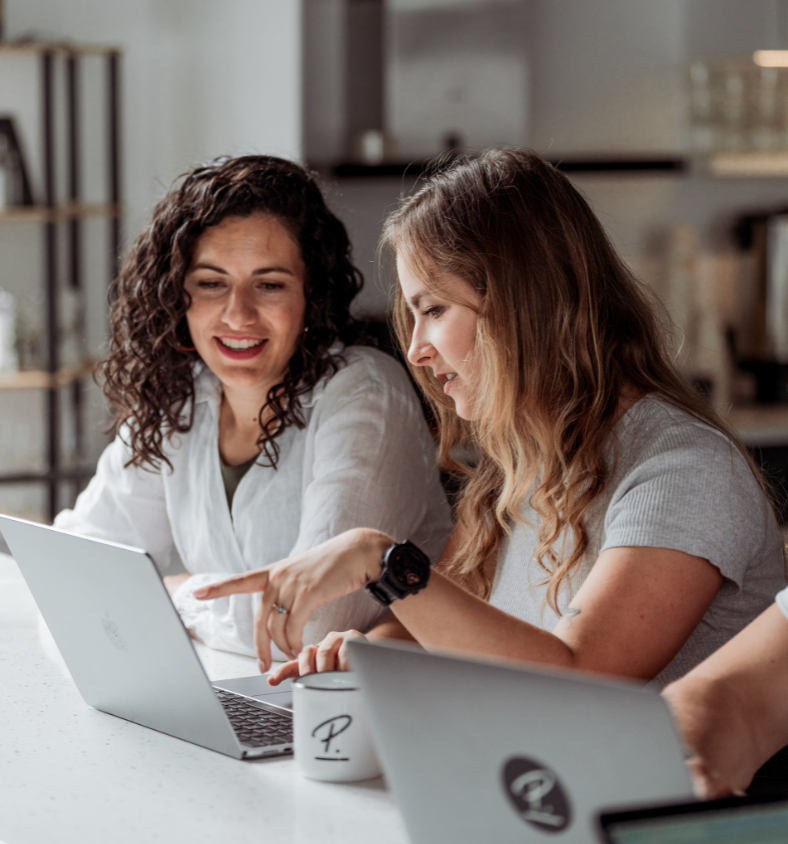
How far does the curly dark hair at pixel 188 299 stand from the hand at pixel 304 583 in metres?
0.53

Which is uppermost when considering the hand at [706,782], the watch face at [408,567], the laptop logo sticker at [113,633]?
the watch face at [408,567]

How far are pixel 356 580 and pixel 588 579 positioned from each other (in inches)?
9.3

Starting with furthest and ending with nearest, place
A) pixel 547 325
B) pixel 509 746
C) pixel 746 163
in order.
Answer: pixel 746 163
pixel 547 325
pixel 509 746

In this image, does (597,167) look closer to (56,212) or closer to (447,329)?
(56,212)

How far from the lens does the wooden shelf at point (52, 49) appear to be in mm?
3275

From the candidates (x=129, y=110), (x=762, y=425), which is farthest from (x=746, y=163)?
(x=129, y=110)

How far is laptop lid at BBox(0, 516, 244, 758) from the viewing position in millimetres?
931

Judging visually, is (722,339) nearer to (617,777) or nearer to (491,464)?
(491,464)

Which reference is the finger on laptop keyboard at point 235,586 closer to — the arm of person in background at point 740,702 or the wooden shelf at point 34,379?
the arm of person in background at point 740,702

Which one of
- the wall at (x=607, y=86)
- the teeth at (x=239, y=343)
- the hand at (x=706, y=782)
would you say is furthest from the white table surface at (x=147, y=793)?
the wall at (x=607, y=86)

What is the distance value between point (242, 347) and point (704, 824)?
121cm

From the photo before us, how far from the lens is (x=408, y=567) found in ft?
3.56

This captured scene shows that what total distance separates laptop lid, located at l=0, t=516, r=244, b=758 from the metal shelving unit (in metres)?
2.39

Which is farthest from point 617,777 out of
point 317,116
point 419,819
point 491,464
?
point 317,116
